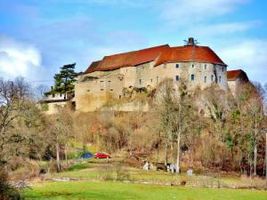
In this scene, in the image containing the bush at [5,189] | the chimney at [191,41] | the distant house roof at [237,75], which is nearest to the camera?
the bush at [5,189]

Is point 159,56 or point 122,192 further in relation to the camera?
point 159,56

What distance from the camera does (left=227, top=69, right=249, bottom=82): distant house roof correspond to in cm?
9453

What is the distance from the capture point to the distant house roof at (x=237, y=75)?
94525 millimetres

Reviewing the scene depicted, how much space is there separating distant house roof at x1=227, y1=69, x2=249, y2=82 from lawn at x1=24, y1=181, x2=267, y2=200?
56.5 meters

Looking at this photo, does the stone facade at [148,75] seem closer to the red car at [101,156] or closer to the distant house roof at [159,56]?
the distant house roof at [159,56]

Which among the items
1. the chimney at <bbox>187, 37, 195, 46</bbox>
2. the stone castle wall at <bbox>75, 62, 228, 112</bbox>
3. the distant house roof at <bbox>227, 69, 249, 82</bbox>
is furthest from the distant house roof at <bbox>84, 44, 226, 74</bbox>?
the distant house roof at <bbox>227, 69, 249, 82</bbox>

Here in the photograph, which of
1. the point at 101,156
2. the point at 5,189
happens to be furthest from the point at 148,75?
the point at 5,189

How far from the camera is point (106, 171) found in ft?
155

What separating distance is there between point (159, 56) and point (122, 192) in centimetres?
6100

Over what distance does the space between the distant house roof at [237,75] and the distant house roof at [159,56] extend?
358 centimetres

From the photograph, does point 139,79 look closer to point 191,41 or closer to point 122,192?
point 191,41

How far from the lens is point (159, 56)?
94.8 meters

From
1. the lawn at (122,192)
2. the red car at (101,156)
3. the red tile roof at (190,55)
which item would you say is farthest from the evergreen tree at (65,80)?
the lawn at (122,192)

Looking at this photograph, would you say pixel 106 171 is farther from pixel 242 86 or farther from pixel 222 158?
pixel 242 86
